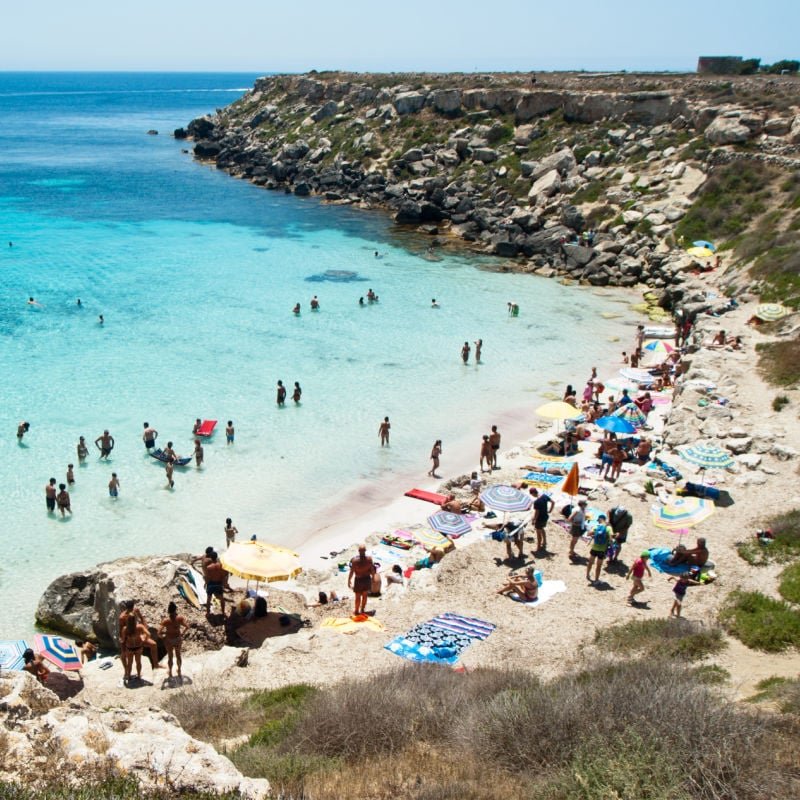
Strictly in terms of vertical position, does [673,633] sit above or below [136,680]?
above

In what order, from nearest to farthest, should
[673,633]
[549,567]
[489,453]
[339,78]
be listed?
[673,633]
[549,567]
[489,453]
[339,78]

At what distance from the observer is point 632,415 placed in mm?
21953

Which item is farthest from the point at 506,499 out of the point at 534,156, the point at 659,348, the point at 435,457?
the point at 534,156

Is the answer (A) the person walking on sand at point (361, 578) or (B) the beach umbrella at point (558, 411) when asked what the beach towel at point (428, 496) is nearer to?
(B) the beach umbrella at point (558, 411)

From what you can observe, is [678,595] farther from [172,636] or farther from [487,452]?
[487,452]

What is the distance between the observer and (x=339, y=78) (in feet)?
270

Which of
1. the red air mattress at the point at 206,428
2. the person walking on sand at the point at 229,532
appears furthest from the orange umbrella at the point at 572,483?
the red air mattress at the point at 206,428

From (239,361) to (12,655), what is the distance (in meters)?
17.4

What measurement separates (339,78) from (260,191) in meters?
25.0

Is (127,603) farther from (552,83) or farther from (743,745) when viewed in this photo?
(552,83)

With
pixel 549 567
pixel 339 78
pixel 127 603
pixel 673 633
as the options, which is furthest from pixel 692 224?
pixel 339 78

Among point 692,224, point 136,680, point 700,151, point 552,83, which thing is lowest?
point 136,680

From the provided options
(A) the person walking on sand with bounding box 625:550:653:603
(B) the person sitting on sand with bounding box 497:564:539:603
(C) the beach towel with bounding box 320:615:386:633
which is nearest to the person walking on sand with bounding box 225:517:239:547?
(C) the beach towel with bounding box 320:615:386:633

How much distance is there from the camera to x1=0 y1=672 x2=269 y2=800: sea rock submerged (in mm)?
6457
